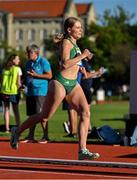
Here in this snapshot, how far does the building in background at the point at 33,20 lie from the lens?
468ft

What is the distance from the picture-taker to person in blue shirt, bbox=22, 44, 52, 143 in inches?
483

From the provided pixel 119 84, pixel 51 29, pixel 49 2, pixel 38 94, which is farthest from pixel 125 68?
pixel 38 94

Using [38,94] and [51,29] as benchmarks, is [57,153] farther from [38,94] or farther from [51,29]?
[51,29]

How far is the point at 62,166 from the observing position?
8.68 metres

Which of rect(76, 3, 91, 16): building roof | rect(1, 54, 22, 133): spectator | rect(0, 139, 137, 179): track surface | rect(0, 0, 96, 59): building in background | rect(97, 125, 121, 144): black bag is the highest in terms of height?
rect(76, 3, 91, 16): building roof

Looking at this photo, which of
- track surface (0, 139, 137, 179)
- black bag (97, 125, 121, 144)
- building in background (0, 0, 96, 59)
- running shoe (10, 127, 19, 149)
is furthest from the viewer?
building in background (0, 0, 96, 59)

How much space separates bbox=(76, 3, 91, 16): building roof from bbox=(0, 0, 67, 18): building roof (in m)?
4.01

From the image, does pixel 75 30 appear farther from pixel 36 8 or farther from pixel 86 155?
pixel 36 8

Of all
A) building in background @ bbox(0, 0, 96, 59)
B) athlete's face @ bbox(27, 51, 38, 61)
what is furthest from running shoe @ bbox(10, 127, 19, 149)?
building in background @ bbox(0, 0, 96, 59)

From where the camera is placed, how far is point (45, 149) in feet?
35.2

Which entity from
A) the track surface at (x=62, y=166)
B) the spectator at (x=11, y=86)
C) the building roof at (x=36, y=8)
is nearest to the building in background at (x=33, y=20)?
the building roof at (x=36, y=8)

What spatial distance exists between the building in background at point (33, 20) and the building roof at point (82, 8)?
35 centimetres

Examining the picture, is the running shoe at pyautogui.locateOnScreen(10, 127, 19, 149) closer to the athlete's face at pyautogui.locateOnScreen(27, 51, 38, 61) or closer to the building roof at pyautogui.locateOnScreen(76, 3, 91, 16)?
the athlete's face at pyautogui.locateOnScreen(27, 51, 38, 61)

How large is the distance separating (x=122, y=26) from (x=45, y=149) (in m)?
94.3
